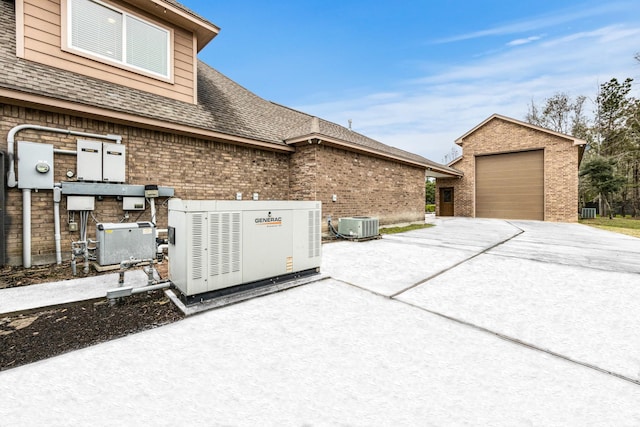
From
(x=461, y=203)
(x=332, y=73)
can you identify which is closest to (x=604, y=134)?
(x=461, y=203)

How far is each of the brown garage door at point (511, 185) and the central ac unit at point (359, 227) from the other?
41.4ft

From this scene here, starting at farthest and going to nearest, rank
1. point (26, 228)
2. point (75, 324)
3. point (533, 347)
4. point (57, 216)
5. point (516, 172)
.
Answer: point (516, 172) < point (57, 216) < point (26, 228) < point (75, 324) < point (533, 347)

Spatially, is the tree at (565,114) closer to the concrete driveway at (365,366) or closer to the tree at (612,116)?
the tree at (612,116)

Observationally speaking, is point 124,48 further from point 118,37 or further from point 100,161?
point 100,161

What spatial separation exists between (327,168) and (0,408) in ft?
25.1

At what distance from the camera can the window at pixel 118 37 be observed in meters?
5.14

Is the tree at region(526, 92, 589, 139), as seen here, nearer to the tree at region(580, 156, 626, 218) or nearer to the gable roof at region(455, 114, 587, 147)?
the tree at region(580, 156, 626, 218)

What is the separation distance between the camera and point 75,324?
2.39 metres

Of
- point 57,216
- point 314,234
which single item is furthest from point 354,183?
point 57,216

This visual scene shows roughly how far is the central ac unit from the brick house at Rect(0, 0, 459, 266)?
81 cm

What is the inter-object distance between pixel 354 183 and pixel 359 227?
2411 millimetres

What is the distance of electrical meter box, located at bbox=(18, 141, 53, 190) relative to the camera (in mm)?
4281

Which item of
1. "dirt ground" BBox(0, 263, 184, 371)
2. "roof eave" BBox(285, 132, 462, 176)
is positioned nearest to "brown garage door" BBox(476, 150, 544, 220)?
"roof eave" BBox(285, 132, 462, 176)

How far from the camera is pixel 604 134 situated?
22.6 meters
